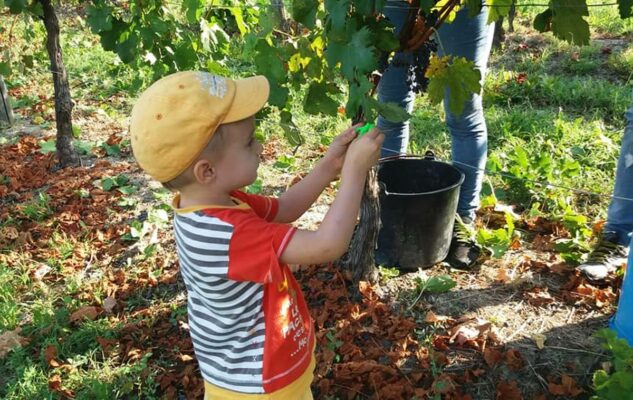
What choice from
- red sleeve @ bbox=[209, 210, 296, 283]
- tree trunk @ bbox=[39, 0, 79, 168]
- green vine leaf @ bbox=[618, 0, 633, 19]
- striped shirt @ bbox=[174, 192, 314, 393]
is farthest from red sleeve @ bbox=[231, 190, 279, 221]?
tree trunk @ bbox=[39, 0, 79, 168]

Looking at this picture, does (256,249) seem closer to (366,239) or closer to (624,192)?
(366,239)

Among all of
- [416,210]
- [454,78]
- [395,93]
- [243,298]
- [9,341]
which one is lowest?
[9,341]

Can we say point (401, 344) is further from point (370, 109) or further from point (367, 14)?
point (367, 14)

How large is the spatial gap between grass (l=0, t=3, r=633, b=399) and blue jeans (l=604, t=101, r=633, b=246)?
325 mm

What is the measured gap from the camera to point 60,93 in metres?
3.73

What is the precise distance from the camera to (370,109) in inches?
55.4

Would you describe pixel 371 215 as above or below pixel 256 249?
below

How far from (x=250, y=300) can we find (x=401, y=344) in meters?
0.97

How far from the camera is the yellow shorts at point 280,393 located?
4.45 feet

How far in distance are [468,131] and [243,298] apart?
1556 mm

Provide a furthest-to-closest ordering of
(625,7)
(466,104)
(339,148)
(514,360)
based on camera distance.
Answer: (466,104)
(514,360)
(339,148)
(625,7)

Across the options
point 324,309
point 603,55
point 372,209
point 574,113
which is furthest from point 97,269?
point 603,55

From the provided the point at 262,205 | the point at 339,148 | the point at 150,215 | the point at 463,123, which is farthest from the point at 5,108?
the point at 339,148

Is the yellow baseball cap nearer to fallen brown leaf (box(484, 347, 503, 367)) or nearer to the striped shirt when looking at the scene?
the striped shirt
